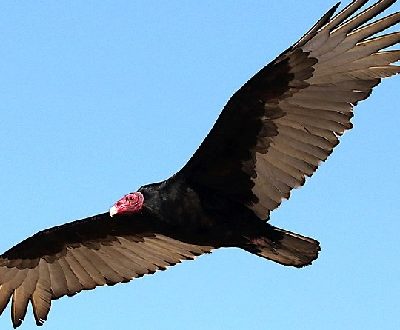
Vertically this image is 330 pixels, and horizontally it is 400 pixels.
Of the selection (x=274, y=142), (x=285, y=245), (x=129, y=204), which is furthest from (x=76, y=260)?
(x=274, y=142)

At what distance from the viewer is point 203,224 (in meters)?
6.95

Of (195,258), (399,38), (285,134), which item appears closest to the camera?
(399,38)

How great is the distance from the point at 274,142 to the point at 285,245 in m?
0.72

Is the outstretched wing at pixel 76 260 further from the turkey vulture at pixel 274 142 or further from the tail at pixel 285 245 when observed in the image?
the tail at pixel 285 245

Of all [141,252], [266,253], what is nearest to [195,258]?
[141,252]

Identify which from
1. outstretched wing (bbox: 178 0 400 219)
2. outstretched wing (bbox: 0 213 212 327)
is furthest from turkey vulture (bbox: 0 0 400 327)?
outstretched wing (bbox: 0 213 212 327)

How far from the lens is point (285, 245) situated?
279 inches

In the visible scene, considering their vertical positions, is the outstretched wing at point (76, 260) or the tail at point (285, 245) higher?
the outstretched wing at point (76, 260)

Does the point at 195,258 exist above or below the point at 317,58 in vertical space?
below

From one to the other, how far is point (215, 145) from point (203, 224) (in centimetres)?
54

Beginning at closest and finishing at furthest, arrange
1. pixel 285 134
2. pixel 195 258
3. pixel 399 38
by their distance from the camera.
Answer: pixel 399 38 < pixel 285 134 < pixel 195 258

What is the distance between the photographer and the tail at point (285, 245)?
23.1 feet

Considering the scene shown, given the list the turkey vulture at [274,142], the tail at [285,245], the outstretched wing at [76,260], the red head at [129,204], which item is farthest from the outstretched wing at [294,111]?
the outstretched wing at [76,260]

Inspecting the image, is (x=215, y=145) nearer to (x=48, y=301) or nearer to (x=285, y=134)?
(x=285, y=134)
